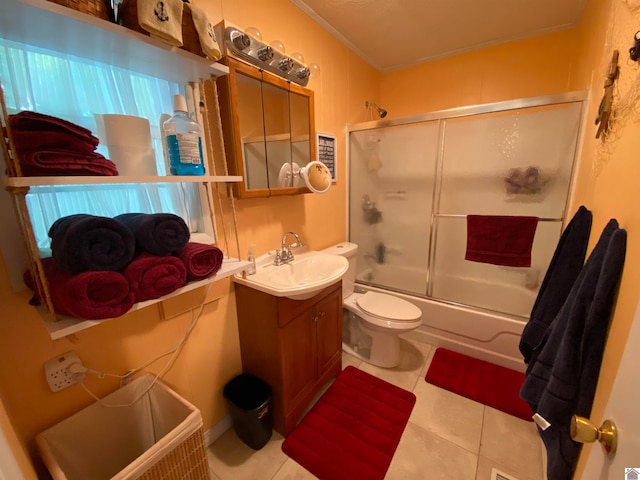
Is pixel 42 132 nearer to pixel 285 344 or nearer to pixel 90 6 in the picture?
pixel 90 6

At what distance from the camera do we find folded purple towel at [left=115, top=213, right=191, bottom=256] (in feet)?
2.51

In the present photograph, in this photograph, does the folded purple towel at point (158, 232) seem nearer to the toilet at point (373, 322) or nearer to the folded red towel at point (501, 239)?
the toilet at point (373, 322)

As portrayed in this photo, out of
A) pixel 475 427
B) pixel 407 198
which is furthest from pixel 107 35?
pixel 475 427

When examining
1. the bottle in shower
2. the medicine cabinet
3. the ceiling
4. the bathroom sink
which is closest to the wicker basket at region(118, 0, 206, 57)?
the bottle in shower

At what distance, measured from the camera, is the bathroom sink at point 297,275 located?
3.84 ft

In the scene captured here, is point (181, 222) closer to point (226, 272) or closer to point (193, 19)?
point (226, 272)

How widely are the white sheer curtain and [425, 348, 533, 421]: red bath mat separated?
78.6 inches

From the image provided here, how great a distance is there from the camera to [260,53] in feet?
4.21

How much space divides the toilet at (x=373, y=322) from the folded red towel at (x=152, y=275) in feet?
4.11

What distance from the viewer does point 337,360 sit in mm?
1810

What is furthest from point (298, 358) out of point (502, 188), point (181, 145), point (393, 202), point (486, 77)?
point (486, 77)

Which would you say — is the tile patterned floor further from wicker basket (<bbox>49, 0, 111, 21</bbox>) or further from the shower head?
the shower head

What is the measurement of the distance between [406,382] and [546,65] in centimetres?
252

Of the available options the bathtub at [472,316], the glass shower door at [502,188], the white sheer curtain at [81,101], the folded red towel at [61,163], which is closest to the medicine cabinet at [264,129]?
the white sheer curtain at [81,101]
